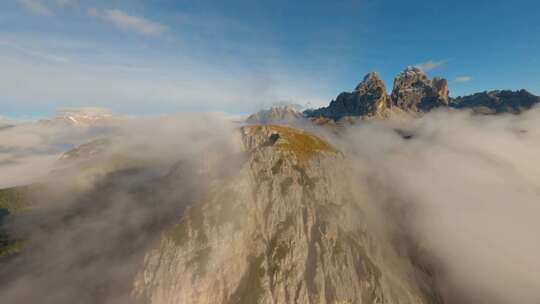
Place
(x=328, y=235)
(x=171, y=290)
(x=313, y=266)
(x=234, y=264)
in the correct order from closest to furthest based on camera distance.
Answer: (x=171, y=290)
(x=234, y=264)
(x=313, y=266)
(x=328, y=235)

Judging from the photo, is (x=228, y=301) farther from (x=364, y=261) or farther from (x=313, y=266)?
(x=364, y=261)

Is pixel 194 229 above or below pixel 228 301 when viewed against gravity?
above

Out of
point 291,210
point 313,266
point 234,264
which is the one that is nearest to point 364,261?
point 313,266

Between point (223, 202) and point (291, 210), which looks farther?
point (291, 210)

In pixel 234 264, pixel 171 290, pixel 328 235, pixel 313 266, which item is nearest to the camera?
pixel 171 290

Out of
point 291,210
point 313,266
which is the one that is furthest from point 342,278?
point 291,210

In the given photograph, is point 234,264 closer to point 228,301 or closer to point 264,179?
point 228,301

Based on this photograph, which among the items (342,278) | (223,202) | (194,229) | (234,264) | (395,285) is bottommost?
(395,285)
